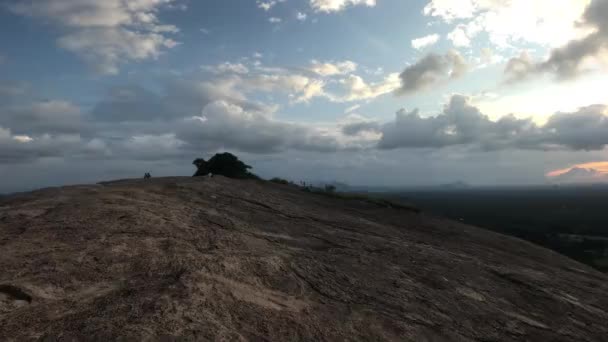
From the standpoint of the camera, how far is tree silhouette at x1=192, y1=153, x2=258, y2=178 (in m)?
30.1

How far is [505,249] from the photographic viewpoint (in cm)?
1797

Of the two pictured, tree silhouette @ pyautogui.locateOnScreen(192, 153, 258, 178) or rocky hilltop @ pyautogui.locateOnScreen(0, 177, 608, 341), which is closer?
rocky hilltop @ pyautogui.locateOnScreen(0, 177, 608, 341)

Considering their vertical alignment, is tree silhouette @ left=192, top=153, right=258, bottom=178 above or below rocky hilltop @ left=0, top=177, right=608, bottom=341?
above

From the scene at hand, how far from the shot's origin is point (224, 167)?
30.8m

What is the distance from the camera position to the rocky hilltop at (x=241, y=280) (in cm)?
586

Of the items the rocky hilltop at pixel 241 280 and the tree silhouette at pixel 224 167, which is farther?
the tree silhouette at pixel 224 167

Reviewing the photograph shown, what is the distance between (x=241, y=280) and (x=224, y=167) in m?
24.0

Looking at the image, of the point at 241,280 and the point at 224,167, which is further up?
the point at 224,167

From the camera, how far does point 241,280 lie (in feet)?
24.9

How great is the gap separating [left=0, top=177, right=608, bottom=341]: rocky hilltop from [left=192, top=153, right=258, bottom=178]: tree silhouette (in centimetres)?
1488

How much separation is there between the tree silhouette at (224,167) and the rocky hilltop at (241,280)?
1488 centimetres

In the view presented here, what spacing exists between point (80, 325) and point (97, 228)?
3.93 metres

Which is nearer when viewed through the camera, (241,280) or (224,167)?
(241,280)

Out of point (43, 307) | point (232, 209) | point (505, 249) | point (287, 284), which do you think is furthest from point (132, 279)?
point (505, 249)
